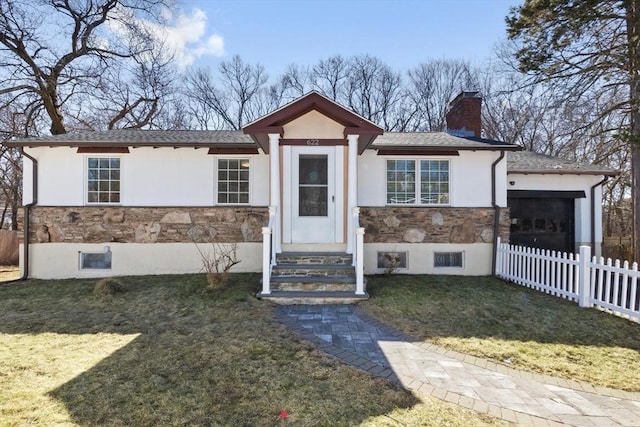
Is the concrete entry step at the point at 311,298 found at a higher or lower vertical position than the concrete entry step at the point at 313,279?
lower

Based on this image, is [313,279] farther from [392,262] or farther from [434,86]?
[434,86]

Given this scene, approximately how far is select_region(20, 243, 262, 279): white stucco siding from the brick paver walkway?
11.8 feet

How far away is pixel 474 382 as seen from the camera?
3.53 m

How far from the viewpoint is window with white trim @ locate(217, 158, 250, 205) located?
8.51 m

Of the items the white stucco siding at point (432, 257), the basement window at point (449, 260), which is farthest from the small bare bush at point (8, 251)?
the basement window at point (449, 260)

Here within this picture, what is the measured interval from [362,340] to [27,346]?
4321mm

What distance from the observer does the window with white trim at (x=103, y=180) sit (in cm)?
842

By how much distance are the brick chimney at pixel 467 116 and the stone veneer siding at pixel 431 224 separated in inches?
129

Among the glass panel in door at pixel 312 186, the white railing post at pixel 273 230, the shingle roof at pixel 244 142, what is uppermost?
the shingle roof at pixel 244 142

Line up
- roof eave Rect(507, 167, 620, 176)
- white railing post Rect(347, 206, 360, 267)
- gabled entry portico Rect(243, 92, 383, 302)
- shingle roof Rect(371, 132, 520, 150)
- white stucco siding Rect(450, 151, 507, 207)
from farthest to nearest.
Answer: roof eave Rect(507, 167, 620, 176)
white stucco siding Rect(450, 151, 507, 207)
shingle roof Rect(371, 132, 520, 150)
gabled entry portico Rect(243, 92, 383, 302)
white railing post Rect(347, 206, 360, 267)

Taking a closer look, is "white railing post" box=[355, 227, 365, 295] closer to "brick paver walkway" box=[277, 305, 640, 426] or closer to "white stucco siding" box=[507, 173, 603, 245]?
"brick paver walkway" box=[277, 305, 640, 426]

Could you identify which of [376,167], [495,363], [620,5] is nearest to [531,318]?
[495,363]

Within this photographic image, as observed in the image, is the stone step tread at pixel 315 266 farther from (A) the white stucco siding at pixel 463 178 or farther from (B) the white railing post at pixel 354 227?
(A) the white stucco siding at pixel 463 178

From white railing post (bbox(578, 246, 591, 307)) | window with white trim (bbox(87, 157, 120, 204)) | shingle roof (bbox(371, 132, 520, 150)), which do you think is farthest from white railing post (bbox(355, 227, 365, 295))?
window with white trim (bbox(87, 157, 120, 204))
